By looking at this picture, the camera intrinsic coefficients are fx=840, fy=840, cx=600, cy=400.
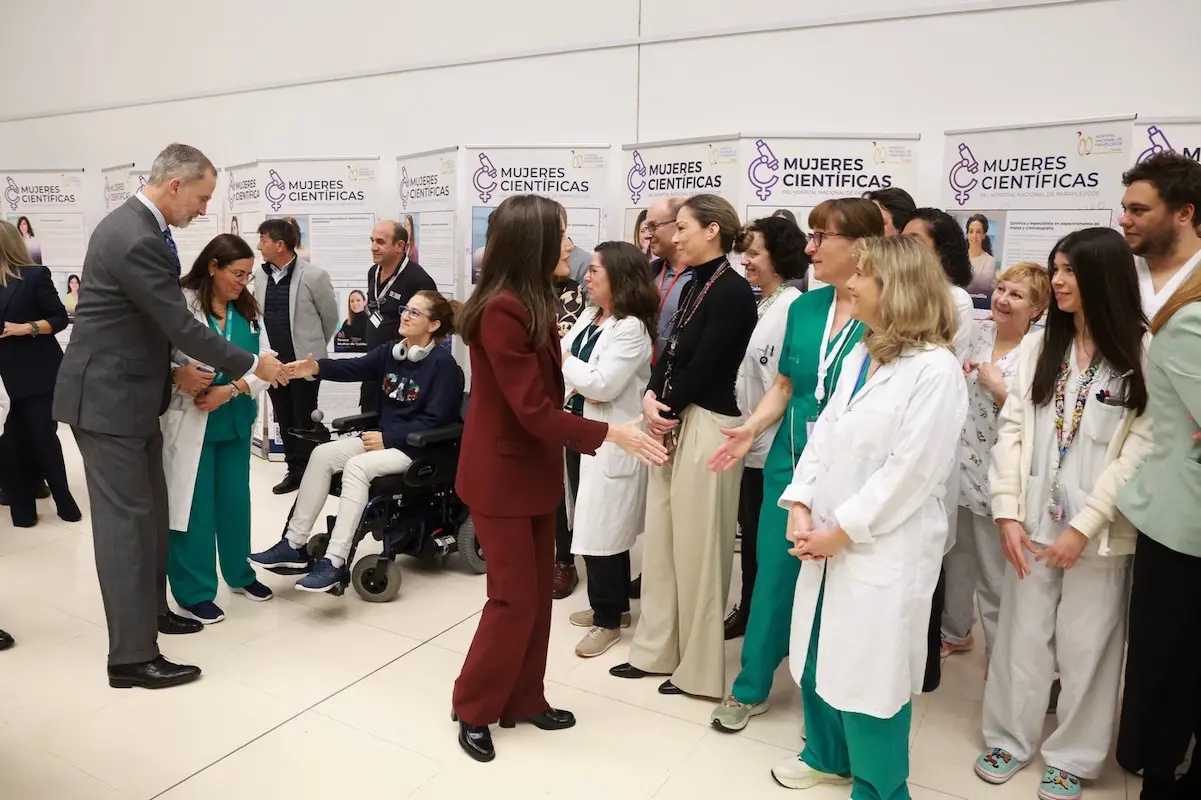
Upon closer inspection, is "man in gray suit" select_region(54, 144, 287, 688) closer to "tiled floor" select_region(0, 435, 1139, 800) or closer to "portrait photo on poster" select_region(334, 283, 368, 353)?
"tiled floor" select_region(0, 435, 1139, 800)

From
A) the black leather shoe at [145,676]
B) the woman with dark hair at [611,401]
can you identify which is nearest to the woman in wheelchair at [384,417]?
the black leather shoe at [145,676]

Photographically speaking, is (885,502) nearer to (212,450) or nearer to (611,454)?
(611,454)

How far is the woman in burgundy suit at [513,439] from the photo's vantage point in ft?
7.72

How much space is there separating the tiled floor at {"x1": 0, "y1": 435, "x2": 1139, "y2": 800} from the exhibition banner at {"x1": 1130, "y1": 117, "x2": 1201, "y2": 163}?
253 cm

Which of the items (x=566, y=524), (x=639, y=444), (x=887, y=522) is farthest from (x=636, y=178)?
(x=887, y=522)

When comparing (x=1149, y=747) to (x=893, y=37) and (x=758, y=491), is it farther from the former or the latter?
(x=893, y=37)

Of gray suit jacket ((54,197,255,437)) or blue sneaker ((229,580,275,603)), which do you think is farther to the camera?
blue sneaker ((229,580,275,603))

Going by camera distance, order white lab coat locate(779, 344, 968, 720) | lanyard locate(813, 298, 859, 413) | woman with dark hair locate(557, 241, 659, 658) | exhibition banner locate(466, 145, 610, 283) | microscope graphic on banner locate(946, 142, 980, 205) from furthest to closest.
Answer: exhibition banner locate(466, 145, 610, 283) < microscope graphic on banner locate(946, 142, 980, 205) < woman with dark hair locate(557, 241, 659, 658) < lanyard locate(813, 298, 859, 413) < white lab coat locate(779, 344, 968, 720)


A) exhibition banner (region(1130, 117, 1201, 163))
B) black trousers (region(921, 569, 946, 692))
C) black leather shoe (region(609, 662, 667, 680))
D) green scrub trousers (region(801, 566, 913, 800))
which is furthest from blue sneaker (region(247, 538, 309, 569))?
exhibition banner (region(1130, 117, 1201, 163))

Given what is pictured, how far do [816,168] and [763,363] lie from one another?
6.01 feet

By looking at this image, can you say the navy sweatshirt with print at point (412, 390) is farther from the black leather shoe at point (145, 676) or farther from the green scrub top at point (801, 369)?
the green scrub top at point (801, 369)

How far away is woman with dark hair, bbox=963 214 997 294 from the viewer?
13.7ft

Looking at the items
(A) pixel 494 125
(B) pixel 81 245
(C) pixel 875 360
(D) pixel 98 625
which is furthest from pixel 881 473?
(B) pixel 81 245

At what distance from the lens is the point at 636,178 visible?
516 cm
